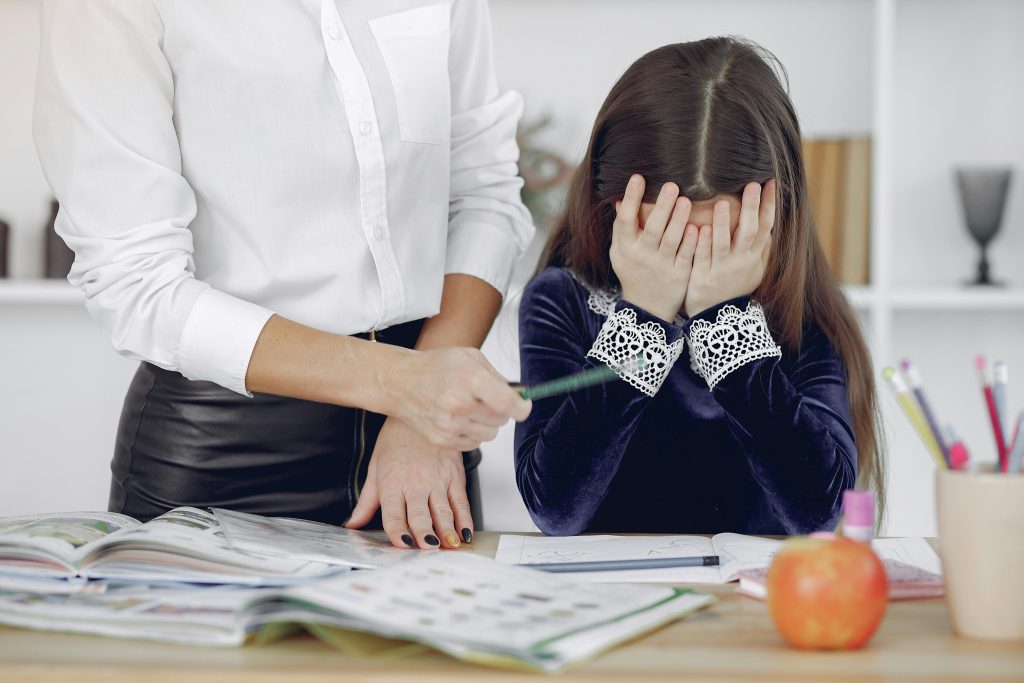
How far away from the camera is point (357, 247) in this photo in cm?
120

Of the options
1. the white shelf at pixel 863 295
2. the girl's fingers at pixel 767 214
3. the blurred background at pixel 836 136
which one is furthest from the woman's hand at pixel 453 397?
the white shelf at pixel 863 295

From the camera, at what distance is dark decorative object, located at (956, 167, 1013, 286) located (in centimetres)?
217

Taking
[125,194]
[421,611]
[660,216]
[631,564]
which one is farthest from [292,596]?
[660,216]

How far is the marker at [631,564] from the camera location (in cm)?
90

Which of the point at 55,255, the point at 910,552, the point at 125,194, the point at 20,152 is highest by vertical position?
the point at 20,152

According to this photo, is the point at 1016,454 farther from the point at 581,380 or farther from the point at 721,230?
the point at 721,230

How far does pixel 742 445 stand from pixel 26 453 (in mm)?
1940

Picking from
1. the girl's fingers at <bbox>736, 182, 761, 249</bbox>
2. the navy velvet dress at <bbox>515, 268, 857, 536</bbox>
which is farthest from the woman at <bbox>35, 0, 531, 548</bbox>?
the girl's fingers at <bbox>736, 182, 761, 249</bbox>

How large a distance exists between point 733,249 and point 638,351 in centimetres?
17

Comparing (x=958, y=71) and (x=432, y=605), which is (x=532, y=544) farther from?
(x=958, y=71)

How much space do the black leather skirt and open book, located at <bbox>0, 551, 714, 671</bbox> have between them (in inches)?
15.0

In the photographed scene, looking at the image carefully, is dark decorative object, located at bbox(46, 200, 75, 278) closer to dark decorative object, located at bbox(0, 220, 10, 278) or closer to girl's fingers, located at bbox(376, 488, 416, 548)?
dark decorative object, located at bbox(0, 220, 10, 278)

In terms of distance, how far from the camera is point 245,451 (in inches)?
46.1

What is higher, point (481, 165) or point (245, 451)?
point (481, 165)
